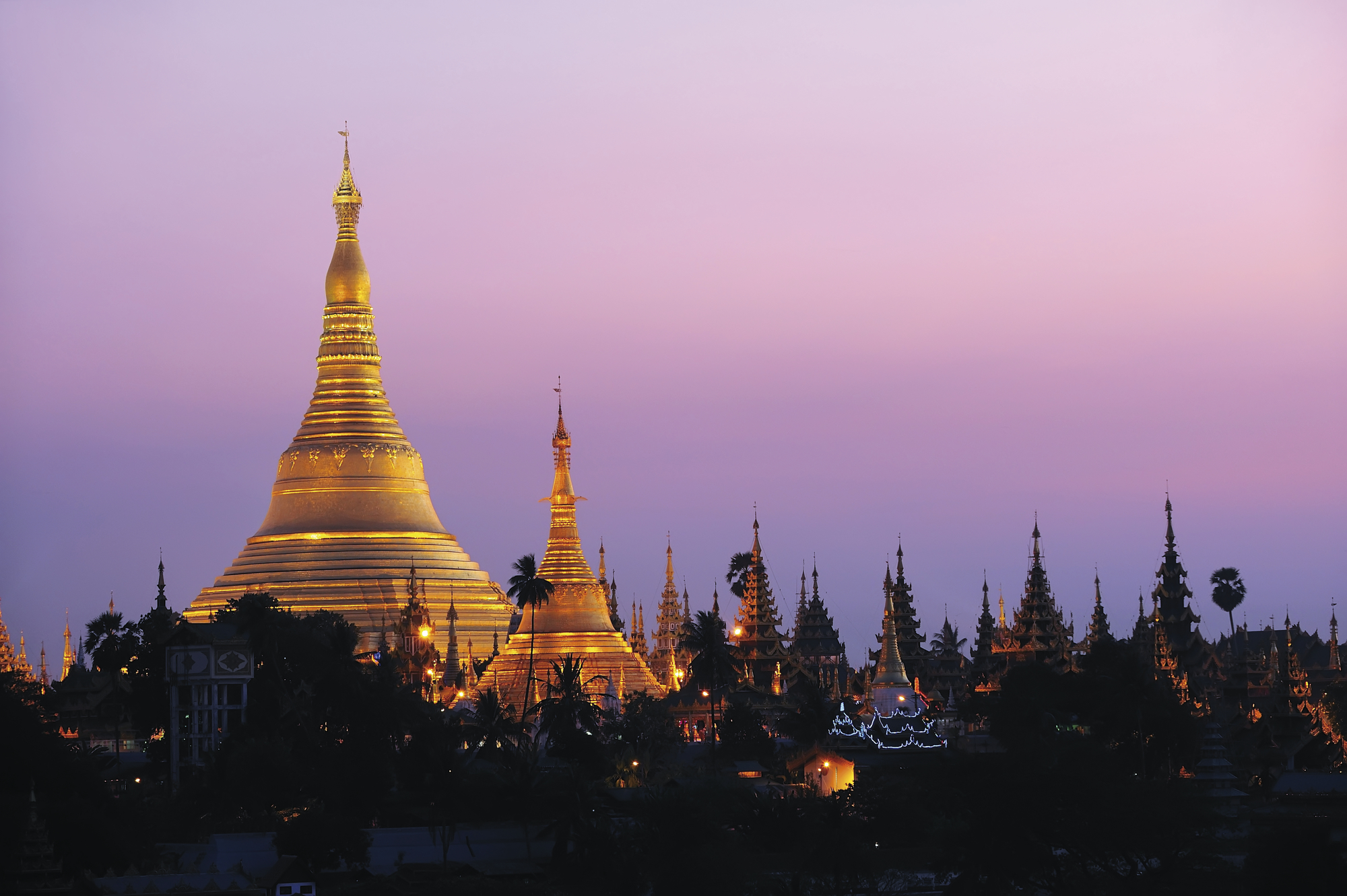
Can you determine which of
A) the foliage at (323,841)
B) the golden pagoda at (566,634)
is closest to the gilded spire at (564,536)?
the golden pagoda at (566,634)

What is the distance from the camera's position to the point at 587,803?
209ft

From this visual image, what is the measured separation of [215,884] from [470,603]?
48934 mm

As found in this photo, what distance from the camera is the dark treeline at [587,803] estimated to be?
5966 centimetres

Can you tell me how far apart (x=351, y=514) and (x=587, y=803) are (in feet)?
151

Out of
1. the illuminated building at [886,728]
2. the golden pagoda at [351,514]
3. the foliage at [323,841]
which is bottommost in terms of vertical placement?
the foliage at [323,841]

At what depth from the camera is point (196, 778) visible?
223ft

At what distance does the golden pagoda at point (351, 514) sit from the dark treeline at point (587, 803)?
25.5m

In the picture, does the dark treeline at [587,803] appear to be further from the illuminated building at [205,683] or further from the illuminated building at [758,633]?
the illuminated building at [758,633]

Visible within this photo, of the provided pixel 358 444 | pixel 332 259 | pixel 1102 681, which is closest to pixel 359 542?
pixel 358 444

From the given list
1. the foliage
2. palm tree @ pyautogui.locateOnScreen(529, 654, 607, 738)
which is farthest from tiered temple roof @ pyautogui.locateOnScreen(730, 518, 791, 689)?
the foliage

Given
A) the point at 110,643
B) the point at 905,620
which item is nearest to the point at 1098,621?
the point at 905,620

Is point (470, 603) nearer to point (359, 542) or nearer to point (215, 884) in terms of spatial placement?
point (359, 542)

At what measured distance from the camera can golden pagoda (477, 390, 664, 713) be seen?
9756 centimetres

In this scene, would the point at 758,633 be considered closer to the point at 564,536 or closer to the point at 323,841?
the point at 564,536
